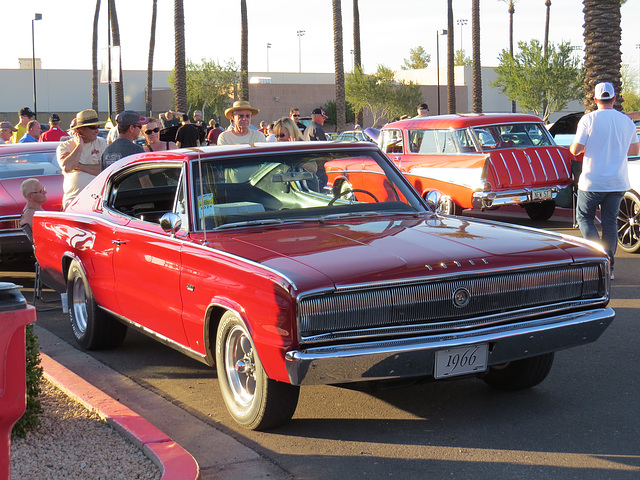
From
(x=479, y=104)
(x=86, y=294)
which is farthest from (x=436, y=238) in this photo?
(x=479, y=104)

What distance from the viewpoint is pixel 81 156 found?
30.7ft

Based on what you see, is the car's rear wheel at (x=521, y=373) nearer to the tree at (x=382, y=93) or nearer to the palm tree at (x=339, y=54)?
the palm tree at (x=339, y=54)

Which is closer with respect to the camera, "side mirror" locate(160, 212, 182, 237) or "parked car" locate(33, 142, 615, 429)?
"parked car" locate(33, 142, 615, 429)

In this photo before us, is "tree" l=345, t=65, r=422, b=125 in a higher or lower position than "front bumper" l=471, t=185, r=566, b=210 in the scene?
higher

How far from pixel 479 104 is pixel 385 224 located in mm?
34306

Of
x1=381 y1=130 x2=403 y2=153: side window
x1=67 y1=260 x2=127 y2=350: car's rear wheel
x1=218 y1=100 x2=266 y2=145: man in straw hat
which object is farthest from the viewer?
x1=381 y1=130 x2=403 y2=153: side window

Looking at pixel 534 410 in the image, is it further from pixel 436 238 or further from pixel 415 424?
pixel 436 238

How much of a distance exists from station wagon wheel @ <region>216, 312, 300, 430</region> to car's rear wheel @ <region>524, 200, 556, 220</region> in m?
10.7

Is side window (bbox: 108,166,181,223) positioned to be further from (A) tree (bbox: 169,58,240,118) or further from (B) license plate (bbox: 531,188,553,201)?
(A) tree (bbox: 169,58,240,118)

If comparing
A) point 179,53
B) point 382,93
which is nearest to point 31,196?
point 179,53

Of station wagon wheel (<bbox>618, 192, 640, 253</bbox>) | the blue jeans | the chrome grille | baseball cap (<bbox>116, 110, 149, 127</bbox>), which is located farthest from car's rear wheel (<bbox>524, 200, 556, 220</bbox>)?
the chrome grille

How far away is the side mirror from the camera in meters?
5.51

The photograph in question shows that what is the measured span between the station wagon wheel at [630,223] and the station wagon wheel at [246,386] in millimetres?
7127

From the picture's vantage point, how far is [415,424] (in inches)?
200
